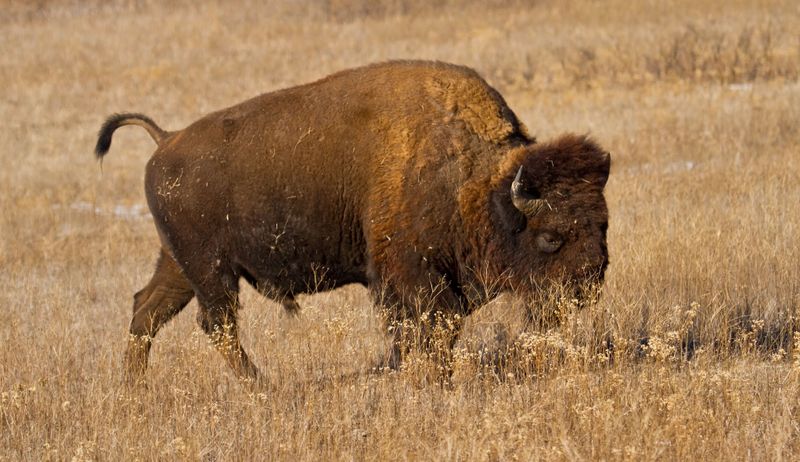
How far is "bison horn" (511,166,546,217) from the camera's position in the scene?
571 cm

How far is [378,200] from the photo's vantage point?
6.06 meters

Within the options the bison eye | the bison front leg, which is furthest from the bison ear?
the bison front leg

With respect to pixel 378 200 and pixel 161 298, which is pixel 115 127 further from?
pixel 378 200

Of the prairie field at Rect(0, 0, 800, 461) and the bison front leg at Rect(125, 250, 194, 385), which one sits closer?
the prairie field at Rect(0, 0, 800, 461)

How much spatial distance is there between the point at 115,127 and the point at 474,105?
8.76 feet

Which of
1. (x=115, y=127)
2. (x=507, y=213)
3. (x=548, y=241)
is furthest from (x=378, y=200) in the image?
(x=115, y=127)

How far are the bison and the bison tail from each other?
0.35 meters

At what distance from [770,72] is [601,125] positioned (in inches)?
188

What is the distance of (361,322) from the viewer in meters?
7.02

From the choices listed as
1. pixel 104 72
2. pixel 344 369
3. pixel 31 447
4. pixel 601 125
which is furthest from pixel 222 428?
pixel 104 72

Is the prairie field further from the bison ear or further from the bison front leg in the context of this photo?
the bison ear

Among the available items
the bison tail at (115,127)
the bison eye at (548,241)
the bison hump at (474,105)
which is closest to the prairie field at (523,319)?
the bison eye at (548,241)

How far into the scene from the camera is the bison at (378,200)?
5.80 m

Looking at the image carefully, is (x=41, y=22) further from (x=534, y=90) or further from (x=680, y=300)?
(x=680, y=300)
